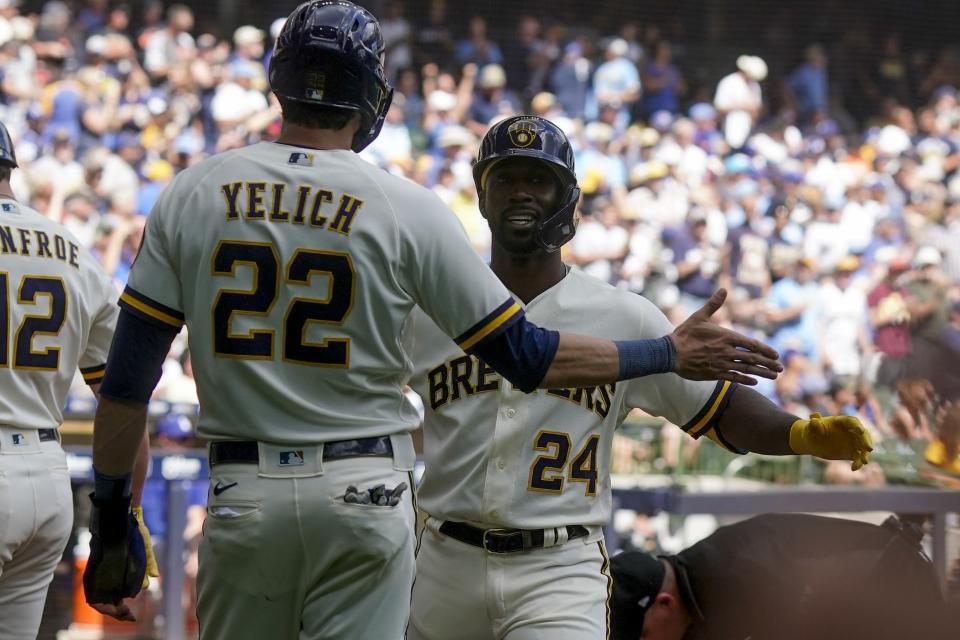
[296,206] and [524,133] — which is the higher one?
[524,133]

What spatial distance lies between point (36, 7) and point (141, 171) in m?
3.19

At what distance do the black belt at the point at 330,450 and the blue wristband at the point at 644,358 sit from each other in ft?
1.78

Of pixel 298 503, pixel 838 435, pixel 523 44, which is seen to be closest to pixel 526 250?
pixel 838 435

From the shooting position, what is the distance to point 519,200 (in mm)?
3873

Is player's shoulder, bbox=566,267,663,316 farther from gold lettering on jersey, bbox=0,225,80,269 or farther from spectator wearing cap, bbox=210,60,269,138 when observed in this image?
spectator wearing cap, bbox=210,60,269,138

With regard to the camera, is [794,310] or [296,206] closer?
[296,206]

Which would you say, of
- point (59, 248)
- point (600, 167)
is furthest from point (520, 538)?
point (600, 167)

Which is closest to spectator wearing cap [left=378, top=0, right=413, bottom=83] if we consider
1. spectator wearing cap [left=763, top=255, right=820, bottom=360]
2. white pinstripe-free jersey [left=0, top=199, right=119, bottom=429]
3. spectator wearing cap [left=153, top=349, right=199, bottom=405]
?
spectator wearing cap [left=763, top=255, right=820, bottom=360]

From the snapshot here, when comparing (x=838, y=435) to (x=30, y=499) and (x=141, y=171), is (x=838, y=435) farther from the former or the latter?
(x=141, y=171)

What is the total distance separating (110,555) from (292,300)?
0.78 meters

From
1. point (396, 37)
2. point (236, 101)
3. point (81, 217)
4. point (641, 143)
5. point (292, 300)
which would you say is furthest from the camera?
point (396, 37)

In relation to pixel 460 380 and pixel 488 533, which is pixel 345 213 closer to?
pixel 460 380

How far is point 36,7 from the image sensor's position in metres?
14.6

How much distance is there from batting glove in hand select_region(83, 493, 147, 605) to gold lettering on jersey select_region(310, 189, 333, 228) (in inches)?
31.0
